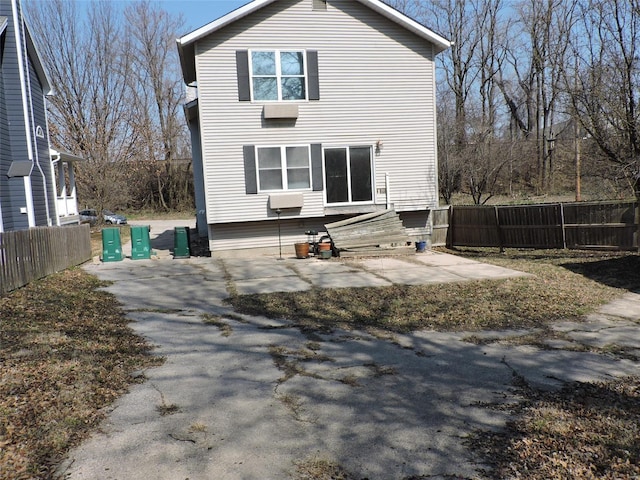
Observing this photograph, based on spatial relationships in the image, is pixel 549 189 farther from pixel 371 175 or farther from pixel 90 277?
pixel 90 277

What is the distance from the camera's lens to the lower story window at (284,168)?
48.5ft

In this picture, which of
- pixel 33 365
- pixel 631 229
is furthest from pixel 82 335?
pixel 631 229

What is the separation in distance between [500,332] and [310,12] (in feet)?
37.4

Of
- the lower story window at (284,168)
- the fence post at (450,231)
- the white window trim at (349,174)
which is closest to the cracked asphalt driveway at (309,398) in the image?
the lower story window at (284,168)

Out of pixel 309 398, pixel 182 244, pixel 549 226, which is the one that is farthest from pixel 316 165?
pixel 309 398

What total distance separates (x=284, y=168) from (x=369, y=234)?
3.16 metres

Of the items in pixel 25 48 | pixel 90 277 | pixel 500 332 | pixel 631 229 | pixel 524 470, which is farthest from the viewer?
pixel 25 48

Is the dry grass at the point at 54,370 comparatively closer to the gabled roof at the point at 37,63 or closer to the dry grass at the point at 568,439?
the dry grass at the point at 568,439

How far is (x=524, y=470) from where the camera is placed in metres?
3.33

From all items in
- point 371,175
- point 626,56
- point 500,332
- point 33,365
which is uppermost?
point 626,56

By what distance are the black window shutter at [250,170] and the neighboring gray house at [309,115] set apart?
0.09 ft

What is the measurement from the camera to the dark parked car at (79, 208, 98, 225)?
31625 mm

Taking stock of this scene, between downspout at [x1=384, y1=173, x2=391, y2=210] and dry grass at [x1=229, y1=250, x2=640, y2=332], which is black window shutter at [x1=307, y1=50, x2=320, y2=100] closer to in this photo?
downspout at [x1=384, y1=173, x2=391, y2=210]

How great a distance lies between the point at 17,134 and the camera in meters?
16.2
